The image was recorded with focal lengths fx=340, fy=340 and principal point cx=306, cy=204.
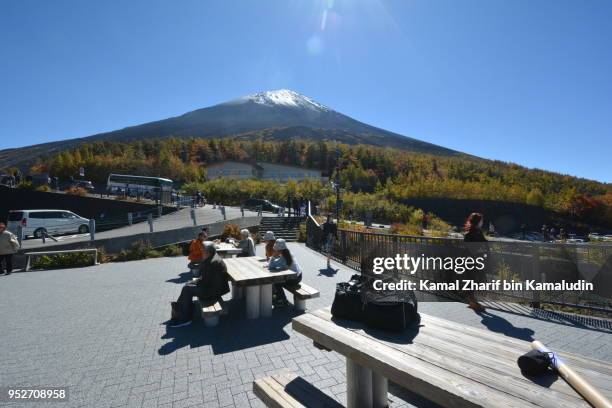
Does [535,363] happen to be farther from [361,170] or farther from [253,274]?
[361,170]

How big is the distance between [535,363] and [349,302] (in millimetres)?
1218

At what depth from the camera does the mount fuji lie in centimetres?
13800

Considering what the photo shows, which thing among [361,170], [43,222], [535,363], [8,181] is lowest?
[43,222]

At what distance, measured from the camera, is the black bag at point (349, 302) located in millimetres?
2527

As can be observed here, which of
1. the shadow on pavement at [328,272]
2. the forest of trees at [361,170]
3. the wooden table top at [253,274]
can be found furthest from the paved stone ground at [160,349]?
the forest of trees at [361,170]

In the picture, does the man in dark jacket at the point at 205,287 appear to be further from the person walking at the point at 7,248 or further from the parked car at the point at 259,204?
the parked car at the point at 259,204

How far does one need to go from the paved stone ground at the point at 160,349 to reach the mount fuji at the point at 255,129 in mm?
124560

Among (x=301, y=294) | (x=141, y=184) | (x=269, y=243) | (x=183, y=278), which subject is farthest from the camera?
(x=141, y=184)

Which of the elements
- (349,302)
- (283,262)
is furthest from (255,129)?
(349,302)

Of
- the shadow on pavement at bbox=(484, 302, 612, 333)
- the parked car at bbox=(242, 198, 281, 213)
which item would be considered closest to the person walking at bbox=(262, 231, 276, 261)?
the shadow on pavement at bbox=(484, 302, 612, 333)

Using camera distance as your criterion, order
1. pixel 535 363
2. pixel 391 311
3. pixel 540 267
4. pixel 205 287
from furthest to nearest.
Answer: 1. pixel 540 267
2. pixel 205 287
3. pixel 391 311
4. pixel 535 363

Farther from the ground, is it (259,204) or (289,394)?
(259,204)

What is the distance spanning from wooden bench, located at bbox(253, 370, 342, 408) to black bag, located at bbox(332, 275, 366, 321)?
2.07 ft

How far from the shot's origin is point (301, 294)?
5305mm
